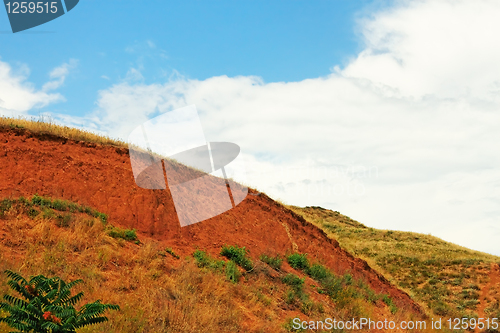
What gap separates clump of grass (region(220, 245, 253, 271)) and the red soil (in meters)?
0.53

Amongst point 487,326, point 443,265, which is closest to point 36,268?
point 487,326

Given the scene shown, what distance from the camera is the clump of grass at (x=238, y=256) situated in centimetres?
1278

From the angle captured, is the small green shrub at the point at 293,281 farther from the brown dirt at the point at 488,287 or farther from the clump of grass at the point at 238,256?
the brown dirt at the point at 488,287

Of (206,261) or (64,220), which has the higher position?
(64,220)

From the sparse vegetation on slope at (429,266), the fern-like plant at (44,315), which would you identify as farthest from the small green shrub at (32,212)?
the sparse vegetation on slope at (429,266)

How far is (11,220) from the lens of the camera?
966 centimetres

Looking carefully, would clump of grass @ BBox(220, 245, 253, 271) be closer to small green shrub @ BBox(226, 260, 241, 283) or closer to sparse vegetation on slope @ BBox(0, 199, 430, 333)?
sparse vegetation on slope @ BBox(0, 199, 430, 333)

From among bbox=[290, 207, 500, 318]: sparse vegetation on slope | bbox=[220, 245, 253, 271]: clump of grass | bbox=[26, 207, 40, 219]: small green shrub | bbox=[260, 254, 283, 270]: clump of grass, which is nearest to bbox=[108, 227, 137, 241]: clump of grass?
bbox=[26, 207, 40, 219]: small green shrub

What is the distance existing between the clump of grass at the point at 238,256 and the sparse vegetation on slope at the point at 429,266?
949cm

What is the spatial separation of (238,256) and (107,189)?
18.2ft

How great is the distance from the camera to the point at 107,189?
1356 cm

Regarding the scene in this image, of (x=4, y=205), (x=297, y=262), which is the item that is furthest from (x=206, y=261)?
(x=4, y=205)

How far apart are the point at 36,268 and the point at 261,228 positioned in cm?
1105

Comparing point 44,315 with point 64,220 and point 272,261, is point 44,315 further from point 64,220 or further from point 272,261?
point 272,261
